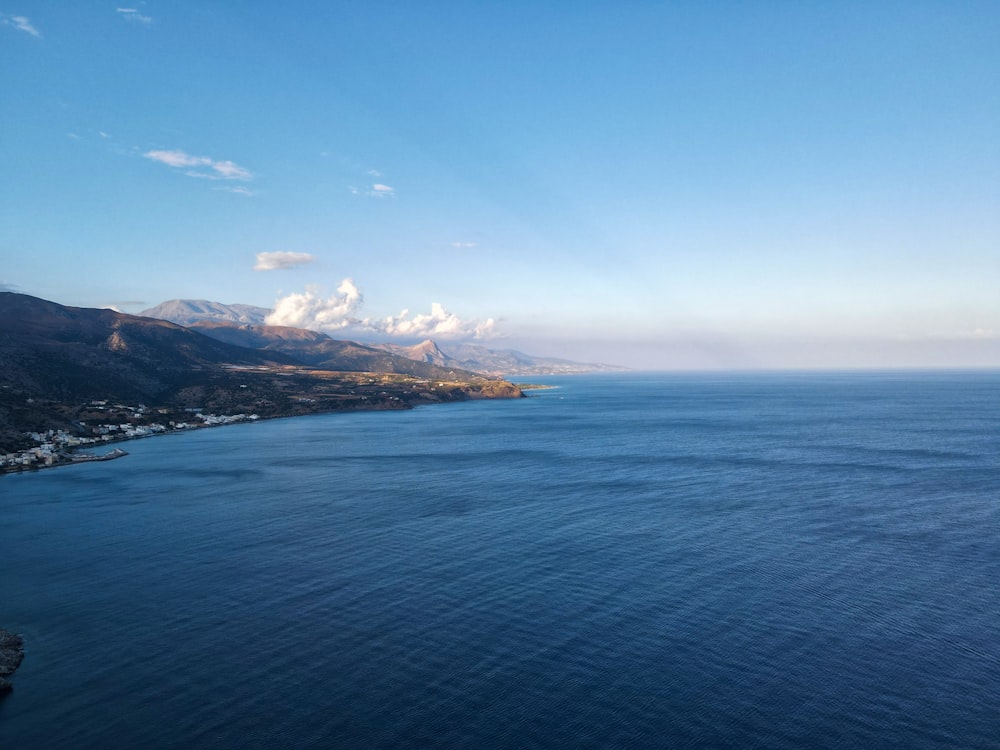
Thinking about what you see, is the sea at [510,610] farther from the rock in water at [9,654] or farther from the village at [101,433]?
the village at [101,433]

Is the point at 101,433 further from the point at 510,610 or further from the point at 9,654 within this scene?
the point at 510,610

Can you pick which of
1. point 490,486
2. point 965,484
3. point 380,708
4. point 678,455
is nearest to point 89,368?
point 490,486

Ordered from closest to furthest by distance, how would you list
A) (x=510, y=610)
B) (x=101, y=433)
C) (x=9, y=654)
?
(x=9, y=654)
(x=510, y=610)
(x=101, y=433)

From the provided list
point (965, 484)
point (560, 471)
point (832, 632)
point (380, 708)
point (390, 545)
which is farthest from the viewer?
point (560, 471)

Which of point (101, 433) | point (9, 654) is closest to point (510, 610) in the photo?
point (9, 654)

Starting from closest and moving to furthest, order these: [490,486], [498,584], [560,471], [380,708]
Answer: [380,708] → [498,584] → [490,486] → [560,471]

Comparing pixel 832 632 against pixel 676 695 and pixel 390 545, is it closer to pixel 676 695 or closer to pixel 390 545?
pixel 676 695

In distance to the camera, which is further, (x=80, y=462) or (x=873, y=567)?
(x=80, y=462)

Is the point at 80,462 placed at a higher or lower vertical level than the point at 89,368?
lower
